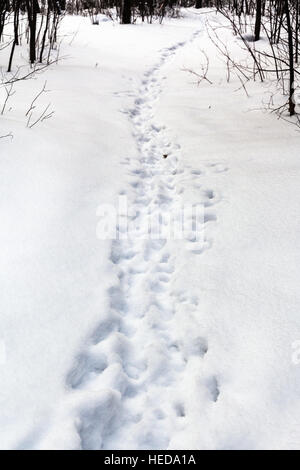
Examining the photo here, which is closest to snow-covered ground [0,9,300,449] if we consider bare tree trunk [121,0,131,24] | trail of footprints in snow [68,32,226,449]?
trail of footprints in snow [68,32,226,449]

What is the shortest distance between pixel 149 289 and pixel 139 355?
0.50 meters

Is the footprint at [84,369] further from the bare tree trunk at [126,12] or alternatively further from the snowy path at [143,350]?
the bare tree trunk at [126,12]

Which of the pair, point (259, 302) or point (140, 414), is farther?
point (259, 302)

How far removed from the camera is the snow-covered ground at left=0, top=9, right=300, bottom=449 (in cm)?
160

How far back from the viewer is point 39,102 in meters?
4.73

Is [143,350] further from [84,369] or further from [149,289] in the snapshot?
[149,289]

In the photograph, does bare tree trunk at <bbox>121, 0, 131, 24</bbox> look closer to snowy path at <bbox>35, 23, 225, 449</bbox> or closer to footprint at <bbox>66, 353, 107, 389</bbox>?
snowy path at <bbox>35, 23, 225, 449</bbox>

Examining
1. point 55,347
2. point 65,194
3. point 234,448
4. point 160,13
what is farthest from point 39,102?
point 160,13

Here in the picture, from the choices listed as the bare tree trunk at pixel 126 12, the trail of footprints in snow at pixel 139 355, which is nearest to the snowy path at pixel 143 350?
the trail of footprints in snow at pixel 139 355

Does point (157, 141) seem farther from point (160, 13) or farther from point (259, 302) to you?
point (160, 13)

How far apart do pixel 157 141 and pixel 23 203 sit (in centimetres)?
208

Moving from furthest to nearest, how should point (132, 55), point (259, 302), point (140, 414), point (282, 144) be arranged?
point (132, 55) → point (282, 144) → point (259, 302) → point (140, 414)

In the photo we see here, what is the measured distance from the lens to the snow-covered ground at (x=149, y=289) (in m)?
1.60
